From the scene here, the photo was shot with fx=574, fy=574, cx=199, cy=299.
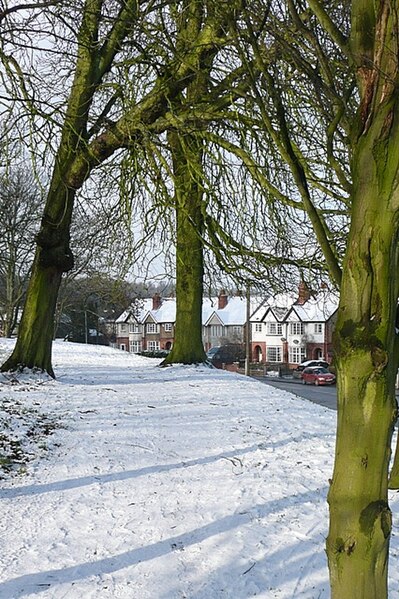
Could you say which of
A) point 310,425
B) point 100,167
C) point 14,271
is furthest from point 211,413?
point 14,271

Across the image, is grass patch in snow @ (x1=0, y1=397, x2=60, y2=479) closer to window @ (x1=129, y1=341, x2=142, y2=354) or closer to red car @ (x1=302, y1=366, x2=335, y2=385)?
red car @ (x1=302, y1=366, x2=335, y2=385)

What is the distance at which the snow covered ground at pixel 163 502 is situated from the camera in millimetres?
3350

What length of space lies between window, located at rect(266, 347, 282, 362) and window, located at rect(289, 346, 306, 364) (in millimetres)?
1401

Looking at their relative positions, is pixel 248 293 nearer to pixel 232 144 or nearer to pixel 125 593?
pixel 232 144

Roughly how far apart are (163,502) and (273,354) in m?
48.8

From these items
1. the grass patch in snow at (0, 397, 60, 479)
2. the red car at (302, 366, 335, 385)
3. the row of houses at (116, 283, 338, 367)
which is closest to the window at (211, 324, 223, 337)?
the row of houses at (116, 283, 338, 367)

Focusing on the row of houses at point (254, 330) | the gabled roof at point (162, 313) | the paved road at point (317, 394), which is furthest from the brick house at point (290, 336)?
the gabled roof at point (162, 313)

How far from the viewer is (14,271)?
30.0 m

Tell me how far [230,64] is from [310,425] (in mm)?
4926

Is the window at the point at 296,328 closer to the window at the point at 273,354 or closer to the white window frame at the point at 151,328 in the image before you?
the window at the point at 273,354

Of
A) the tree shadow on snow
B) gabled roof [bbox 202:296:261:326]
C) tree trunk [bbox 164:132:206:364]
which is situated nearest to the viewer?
the tree shadow on snow

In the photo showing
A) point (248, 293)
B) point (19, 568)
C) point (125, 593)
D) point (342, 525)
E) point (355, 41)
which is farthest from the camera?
point (248, 293)

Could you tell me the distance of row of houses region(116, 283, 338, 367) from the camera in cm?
4894

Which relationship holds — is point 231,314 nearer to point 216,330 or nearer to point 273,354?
point 216,330
